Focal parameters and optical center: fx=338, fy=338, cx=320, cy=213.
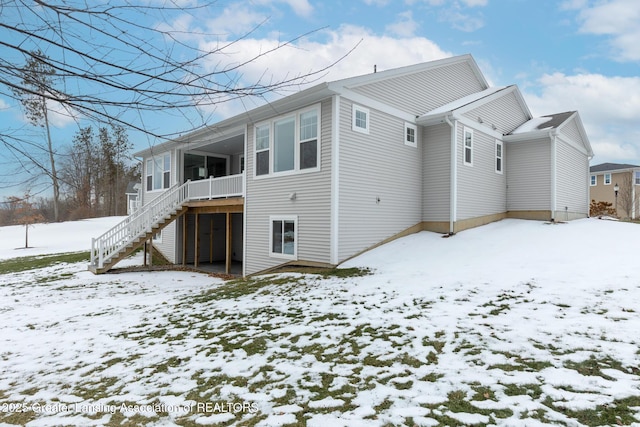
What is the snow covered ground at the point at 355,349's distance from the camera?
3.14 meters

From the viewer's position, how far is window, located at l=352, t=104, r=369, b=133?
10.1 m

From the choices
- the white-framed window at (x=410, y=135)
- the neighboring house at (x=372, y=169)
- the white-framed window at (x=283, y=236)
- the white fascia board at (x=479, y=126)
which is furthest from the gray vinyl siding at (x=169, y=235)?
the white fascia board at (x=479, y=126)

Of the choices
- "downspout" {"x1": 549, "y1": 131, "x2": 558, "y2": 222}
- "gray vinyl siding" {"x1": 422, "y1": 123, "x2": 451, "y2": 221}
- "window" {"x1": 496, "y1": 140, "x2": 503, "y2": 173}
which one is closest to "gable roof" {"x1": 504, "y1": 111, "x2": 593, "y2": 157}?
"downspout" {"x1": 549, "y1": 131, "x2": 558, "y2": 222}

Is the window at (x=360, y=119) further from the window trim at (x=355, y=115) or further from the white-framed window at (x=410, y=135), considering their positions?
the white-framed window at (x=410, y=135)

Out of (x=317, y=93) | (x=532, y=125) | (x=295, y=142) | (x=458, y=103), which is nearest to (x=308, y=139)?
(x=295, y=142)

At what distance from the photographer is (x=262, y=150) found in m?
11.9

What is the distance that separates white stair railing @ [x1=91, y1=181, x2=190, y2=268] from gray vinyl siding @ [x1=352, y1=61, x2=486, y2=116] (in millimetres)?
9304

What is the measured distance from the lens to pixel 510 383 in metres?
3.35

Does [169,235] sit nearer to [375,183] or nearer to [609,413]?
[375,183]

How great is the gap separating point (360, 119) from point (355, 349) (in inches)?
296

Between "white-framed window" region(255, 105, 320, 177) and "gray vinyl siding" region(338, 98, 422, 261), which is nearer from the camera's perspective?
"gray vinyl siding" region(338, 98, 422, 261)

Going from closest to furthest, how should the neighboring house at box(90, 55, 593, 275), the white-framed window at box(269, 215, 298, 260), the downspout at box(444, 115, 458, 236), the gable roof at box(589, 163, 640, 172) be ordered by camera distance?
1. the neighboring house at box(90, 55, 593, 275)
2. the white-framed window at box(269, 215, 298, 260)
3. the downspout at box(444, 115, 458, 236)
4. the gable roof at box(589, 163, 640, 172)

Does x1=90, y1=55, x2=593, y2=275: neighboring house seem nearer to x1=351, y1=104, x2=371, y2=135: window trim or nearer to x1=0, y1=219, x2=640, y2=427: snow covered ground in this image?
x1=351, y1=104, x2=371, y2=135: window trim

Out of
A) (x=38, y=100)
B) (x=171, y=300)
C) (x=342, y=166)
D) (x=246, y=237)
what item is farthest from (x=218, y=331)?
(x=246, y=237)
